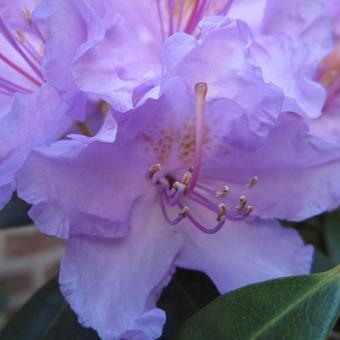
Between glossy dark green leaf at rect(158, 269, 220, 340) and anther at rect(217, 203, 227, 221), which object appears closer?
anther at rect(217, 203, 227, 221)

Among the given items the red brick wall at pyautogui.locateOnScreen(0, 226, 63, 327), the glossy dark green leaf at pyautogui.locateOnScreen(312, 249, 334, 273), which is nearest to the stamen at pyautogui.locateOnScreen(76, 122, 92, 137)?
the glossy dark green leaf at pyautogui.locateOnScreen(312, 249, 334, 273)

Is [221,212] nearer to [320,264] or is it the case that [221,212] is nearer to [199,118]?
[199,118]

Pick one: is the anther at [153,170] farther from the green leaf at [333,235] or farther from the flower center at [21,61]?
the green leaf at [333,235]

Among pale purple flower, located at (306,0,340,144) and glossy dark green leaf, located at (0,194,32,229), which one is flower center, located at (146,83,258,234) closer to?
pale purple flower, located at (306,0,340,144)

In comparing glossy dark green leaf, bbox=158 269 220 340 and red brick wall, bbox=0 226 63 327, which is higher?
glossy dark green leaf, bbox=158 269 220 340

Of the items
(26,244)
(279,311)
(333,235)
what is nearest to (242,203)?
(279,311)

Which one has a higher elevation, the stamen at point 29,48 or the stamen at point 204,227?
the stamen at point 29,48

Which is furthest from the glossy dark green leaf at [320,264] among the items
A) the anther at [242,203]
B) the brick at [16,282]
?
the brick at [16,282]
